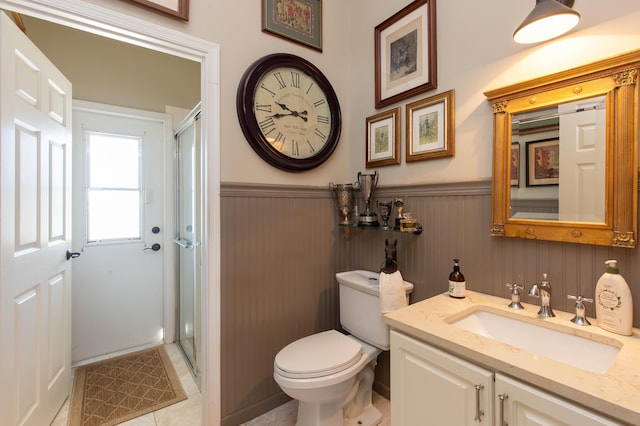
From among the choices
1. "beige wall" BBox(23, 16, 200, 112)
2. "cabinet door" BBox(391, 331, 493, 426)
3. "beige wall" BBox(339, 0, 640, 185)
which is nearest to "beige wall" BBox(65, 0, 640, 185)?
"beige wall" BBox(339, 0, 640, 185)

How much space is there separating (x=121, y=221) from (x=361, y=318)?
6.98 ft

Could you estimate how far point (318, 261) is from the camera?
1.99 meters

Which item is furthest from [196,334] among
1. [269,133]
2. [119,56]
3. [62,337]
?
[119,56]

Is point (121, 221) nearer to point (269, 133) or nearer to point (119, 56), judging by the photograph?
point (119, 56)

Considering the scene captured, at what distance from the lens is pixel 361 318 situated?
1.72m

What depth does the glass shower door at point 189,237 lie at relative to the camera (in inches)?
77.6

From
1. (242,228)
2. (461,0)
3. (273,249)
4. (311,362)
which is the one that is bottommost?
(311,362)

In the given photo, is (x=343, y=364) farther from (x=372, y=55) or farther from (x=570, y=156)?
(x=372, y=55)

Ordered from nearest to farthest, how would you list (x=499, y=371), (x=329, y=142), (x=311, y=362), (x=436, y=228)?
(x=499, y=371), (x=311, y=362), (x=436, y=228), (x=329, y=142)

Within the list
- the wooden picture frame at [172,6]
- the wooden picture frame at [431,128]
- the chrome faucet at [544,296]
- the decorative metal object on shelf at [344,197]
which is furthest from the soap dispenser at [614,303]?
the wooden picture frame at [172,6]

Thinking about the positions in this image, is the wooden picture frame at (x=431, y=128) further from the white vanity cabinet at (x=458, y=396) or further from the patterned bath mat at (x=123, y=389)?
the patterned bath mat at (x=123, y=389)

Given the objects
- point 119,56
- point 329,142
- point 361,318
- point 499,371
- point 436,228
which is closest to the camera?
point 499,371

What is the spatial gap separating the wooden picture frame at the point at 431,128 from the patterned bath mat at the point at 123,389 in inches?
86.2

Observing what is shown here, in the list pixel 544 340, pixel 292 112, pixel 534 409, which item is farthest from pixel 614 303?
pixel 292 112
